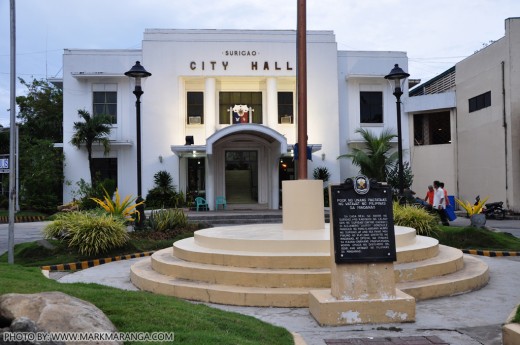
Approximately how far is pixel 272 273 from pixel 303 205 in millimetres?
2622

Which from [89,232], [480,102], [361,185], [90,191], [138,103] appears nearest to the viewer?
[361,185]

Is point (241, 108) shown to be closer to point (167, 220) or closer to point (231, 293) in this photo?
point (167, 220)

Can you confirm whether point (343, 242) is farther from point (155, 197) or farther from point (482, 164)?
point (482, 164)

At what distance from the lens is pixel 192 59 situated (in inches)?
997

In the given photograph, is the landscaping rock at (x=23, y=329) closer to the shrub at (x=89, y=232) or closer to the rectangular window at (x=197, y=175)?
the shrub at (x=89, y=232)

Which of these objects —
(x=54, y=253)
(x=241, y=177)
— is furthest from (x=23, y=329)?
(x=241, y=177)

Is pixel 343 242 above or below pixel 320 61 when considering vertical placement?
below

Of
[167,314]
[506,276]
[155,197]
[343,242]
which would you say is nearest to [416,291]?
[343,242]

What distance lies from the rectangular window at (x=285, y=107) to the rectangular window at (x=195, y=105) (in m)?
4.15

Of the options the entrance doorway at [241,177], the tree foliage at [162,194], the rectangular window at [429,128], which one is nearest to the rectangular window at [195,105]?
the entrance doorway at [241,177]

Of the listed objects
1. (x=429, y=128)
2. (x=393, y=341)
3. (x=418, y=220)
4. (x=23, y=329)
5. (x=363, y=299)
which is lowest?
(x=393, y=341)

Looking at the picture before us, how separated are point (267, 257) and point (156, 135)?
18.5 m

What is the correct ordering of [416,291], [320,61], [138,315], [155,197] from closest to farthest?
1. [138,315]
2. [416,291]
3. [155,197]
4. [320,61]

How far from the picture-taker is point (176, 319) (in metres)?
4.89
